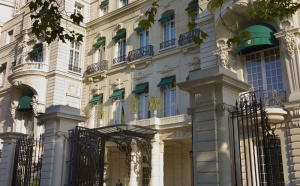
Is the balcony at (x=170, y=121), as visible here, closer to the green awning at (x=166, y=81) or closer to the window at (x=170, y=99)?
the window at (x=170, y=99)

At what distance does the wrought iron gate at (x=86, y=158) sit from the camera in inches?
416

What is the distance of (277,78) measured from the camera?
14969mm

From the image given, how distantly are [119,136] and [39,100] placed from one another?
8.94 metres

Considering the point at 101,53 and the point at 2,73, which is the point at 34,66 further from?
the point at 2,73

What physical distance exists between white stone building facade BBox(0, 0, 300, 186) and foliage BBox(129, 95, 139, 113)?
168mm

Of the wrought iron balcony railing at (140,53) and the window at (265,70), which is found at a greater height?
the wrought iron balcony railing at (140,53)

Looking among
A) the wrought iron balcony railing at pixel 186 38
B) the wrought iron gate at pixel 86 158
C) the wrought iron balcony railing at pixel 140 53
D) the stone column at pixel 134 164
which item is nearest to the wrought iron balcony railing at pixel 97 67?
the wrought iron balcony railing at pixel 140 53

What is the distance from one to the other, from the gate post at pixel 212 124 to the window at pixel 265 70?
314 inches

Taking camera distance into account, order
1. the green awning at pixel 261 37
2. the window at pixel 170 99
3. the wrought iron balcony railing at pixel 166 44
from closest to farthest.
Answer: the green awning at pixel 261 37
the window at pixel 170 99
the wrought iron balcony railing at pixel 166 44

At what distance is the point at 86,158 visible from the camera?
1074 cm

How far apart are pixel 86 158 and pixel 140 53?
12727mm

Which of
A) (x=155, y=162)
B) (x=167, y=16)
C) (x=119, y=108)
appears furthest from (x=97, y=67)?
(x=155, y=162)

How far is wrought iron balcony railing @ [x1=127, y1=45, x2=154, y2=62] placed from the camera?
22.0m

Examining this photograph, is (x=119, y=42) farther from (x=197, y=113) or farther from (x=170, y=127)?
(x=197, y=113)
